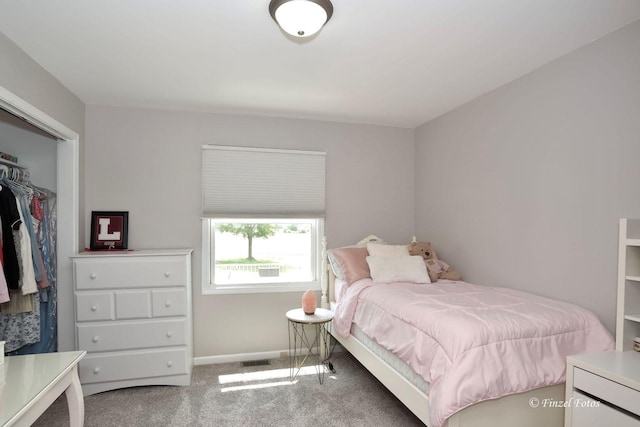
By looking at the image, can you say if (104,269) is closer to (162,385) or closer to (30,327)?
(30,327)

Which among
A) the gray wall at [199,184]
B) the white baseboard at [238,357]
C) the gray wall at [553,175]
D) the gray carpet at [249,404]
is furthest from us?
the white baseboard at [238,357]

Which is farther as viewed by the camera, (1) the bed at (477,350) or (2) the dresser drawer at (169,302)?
(2) the dresser drawer at (169,302)

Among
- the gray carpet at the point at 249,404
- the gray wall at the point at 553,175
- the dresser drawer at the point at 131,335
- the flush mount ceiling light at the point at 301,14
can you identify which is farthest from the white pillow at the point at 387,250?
the flush mount ceiling light at the point at 301,14

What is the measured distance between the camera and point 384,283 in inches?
122

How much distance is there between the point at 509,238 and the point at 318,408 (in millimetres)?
1925

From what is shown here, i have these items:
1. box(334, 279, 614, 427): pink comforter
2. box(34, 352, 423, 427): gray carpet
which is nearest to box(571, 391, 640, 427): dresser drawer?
box(334, 279, 614, 427): pink comforter

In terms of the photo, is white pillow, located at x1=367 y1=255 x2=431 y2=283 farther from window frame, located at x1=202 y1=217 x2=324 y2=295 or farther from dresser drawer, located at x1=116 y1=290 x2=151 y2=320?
dresser drawer, located at x1=116 y1=290 x2=151 y2=320

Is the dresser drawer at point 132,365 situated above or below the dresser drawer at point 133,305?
below

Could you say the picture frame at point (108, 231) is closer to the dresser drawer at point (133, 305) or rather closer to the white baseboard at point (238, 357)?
the dresser drawer at point (133, 305)

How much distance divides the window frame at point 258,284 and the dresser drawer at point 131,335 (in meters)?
0.58

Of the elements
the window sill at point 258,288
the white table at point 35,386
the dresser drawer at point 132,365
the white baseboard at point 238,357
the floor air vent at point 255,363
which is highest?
the window sill at point 258,288

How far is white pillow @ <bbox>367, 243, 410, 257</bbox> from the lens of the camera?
345cm

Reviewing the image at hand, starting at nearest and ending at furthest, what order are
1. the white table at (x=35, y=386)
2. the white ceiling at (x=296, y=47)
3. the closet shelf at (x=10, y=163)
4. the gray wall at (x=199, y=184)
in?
the white table at (x=35, y=386) < the white ceiling at (x=296, y=47) < the closet shelf at (x=10, y=163) < the gray wall at (x=199, y=184)

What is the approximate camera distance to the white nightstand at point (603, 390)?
1.55 m
